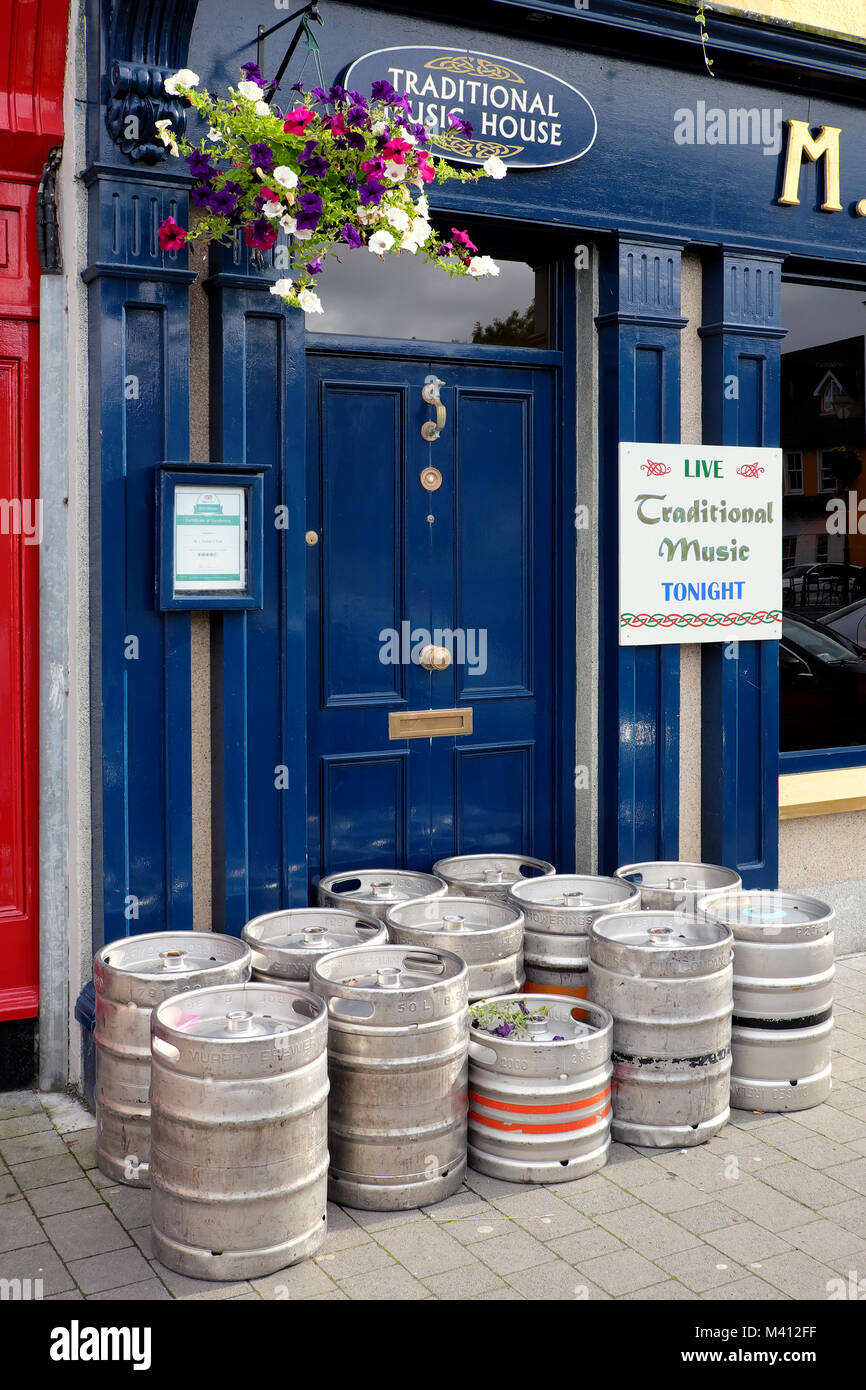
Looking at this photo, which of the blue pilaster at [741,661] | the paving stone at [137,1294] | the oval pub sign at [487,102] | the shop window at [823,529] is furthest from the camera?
the shop window at [823,529]

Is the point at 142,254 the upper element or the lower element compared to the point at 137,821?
Result: upper

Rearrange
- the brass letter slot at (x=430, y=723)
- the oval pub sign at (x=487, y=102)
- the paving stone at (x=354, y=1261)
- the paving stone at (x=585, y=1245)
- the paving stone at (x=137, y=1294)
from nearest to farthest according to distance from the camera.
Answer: the paving stone at (x=137, y=1294)
the paving stone at (x=354, y=1261)
the paving stone at (x=585, y=1245)
the oval pub sign at (x=487, y=102)
the brass letter slot at (x=430, y=723)

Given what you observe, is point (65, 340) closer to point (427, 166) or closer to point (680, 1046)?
point (427, 166)

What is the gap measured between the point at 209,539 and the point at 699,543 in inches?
90.9

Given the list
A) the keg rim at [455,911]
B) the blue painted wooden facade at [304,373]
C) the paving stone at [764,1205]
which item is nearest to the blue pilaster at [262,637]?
the blue painted wooden facade at [304,373]

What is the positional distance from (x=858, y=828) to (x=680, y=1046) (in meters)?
2.58

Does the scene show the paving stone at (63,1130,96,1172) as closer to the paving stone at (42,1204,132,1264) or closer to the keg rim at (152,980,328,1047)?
the paving stone at (42,1204,132,1264)

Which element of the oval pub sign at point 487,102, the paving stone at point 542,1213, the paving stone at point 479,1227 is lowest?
the paving stone at point 542,1213

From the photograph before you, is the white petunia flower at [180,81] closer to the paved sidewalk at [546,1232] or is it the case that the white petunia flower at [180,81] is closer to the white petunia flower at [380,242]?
the white petunia flower at [380,242]

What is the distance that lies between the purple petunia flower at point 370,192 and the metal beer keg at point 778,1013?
2813 millimetres

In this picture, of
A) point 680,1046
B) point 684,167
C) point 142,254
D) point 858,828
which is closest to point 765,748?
point 858,828

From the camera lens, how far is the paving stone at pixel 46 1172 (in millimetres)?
4117

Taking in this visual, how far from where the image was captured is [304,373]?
4879mm

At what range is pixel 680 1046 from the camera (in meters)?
4.41
